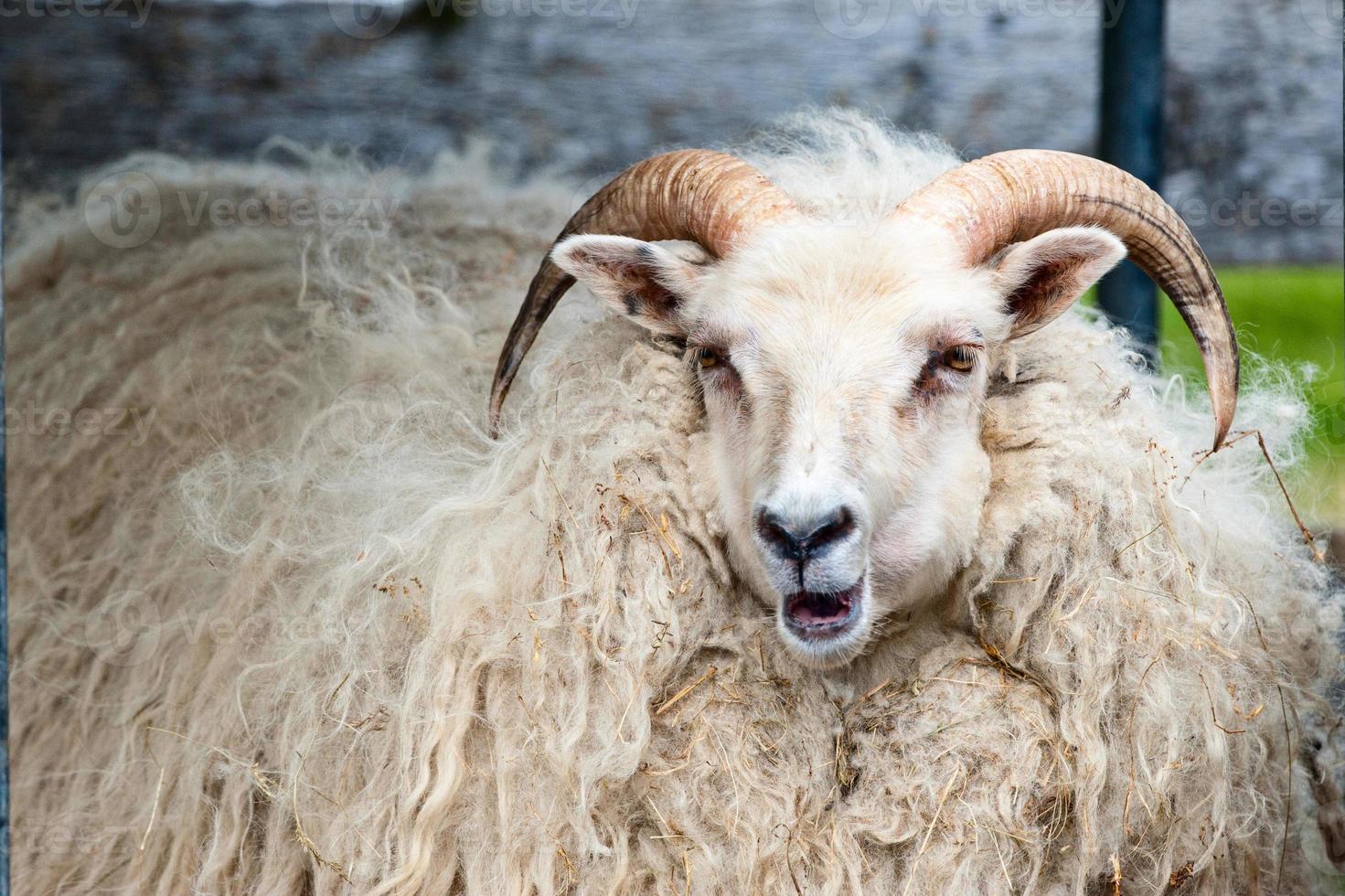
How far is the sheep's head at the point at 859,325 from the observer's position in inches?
108

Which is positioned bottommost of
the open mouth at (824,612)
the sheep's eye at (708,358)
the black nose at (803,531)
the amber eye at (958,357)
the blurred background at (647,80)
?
the blurred background at (647,80)

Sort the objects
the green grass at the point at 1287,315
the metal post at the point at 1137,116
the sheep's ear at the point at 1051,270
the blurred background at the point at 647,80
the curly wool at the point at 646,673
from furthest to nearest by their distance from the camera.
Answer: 1. the blurred background at the point at 647,80
2. the green grass at the point at 1287,315
3. the metal post at the point at 1137,116
4. the sheep's ear at the point at 1051,270
5. the curly wool at the point at 646,673

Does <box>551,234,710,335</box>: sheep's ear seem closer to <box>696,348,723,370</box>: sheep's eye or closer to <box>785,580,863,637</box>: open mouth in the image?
<box>696,348,723,370</box>: sheep's eye

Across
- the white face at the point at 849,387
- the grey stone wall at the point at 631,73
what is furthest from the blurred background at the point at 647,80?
the white face at the point at 849,387

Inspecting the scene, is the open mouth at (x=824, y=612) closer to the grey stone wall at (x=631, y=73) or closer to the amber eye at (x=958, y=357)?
the amber eye at (x=958, y=357)

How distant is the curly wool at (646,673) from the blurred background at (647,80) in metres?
3.93

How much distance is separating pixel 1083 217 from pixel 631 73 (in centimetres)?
480

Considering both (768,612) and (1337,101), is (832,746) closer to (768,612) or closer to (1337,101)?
(768,612)

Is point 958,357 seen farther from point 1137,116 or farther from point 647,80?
point 647,80

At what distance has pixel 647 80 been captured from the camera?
24.6 feet

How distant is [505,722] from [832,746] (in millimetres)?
704

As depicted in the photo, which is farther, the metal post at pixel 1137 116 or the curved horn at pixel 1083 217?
the metal post at pixel 1137 116

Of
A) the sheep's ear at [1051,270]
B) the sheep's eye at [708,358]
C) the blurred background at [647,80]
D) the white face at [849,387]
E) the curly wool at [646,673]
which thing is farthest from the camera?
the blurred background at [647,80]

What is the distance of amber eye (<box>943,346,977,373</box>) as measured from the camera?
9.69 ft
